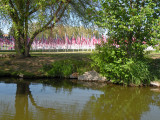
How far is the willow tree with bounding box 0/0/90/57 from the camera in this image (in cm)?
1263

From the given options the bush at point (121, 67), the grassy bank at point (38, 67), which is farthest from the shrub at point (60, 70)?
the bush at point (121, 67)

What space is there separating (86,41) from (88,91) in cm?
3906

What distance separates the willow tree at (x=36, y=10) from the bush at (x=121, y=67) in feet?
13.4

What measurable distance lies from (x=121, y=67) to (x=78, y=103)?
3.93 meters

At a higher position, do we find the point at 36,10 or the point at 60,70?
the point at 36,10

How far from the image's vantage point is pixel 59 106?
6.96 m

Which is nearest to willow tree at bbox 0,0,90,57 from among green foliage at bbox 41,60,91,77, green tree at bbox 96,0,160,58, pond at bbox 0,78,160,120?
green foliage at bbox 41,60,91,77

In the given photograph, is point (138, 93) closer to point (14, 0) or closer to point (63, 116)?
point (63, 116)

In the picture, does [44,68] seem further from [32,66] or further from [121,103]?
[121,103]

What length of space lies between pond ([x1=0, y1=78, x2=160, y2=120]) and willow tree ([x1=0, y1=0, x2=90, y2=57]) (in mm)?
4809

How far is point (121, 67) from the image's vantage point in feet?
34.2

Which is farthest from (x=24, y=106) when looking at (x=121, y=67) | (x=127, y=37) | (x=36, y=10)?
(x=36, y=10)

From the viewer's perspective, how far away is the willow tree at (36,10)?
12633mm

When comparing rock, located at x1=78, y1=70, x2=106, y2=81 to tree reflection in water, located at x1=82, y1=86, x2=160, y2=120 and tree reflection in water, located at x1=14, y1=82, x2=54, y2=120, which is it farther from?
tree reflection in water, located at x1=14, y1=82, x2=54, y2=120
